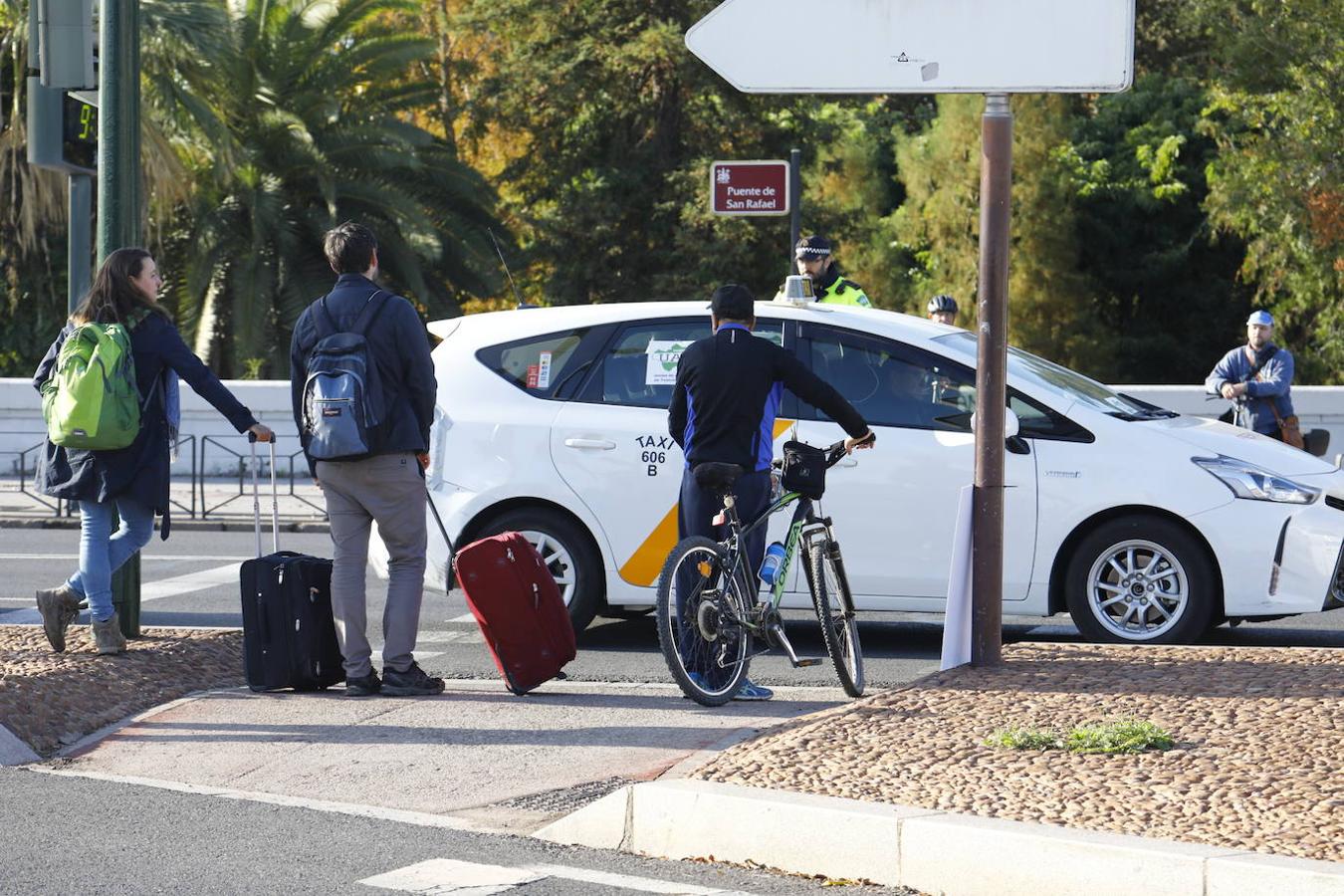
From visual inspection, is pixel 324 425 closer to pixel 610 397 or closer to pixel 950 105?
pixel 610 397

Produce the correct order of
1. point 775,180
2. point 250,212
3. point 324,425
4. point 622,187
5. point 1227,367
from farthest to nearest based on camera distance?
point 622,187, point 250,212, point 775,180, point 1227,367, point 324,425

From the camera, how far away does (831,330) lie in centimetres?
914

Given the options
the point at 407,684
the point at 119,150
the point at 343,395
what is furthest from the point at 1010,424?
the point at 119,150

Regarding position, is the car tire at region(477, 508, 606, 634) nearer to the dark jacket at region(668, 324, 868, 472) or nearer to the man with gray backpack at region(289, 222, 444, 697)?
the man with gray backpack at region(289, 222, 444, 697)

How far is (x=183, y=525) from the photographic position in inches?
650

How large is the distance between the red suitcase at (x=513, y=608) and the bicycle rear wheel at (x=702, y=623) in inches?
Answer: 26.1

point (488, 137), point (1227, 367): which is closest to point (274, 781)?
point (1227, 367)

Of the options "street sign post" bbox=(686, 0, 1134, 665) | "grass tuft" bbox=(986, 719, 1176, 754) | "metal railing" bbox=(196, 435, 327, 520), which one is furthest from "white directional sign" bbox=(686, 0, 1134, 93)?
"metal railing" bbox=(196, 435, 327, 520)

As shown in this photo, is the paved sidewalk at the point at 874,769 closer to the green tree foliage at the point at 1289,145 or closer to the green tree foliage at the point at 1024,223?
the green tree foliage at the point at 1289,145

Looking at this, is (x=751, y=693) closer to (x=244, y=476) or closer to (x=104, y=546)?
(x=104, y=546)

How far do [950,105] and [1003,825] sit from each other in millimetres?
34481

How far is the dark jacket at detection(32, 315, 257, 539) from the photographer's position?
25.1ft

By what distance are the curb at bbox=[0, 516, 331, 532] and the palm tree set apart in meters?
9.93

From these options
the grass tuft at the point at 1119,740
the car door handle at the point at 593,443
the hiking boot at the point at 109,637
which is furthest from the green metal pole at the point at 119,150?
the grass tuft at the point at 1119,740
